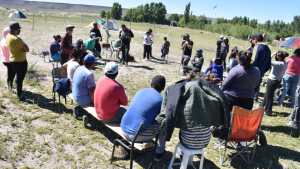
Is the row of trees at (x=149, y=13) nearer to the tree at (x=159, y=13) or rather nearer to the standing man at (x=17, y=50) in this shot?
the tree at (x=159, y=13)

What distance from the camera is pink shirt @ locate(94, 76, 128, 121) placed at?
6.43 metres

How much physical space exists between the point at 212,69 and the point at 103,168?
5.28m

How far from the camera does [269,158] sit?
6.95 metres

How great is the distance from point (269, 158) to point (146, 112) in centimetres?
274

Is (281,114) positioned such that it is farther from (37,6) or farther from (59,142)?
(37,6)

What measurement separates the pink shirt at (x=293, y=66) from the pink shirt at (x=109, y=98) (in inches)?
212

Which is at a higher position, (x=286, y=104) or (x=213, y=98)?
(x=213, y=98)

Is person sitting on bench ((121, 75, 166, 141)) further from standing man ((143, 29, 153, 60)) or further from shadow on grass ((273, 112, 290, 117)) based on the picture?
standing man ((143, 29, 153, 60))

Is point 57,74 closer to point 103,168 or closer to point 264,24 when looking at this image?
point 103,168

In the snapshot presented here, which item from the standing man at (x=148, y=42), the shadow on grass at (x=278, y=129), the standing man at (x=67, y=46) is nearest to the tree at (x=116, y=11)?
the standing man at (x=148, y=42)

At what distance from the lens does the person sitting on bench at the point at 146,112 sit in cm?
564

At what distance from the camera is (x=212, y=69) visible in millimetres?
10383

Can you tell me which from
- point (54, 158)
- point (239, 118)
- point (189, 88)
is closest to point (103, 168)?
point (54, 158)

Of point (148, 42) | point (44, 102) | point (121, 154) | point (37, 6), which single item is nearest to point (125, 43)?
point (148, 42)
